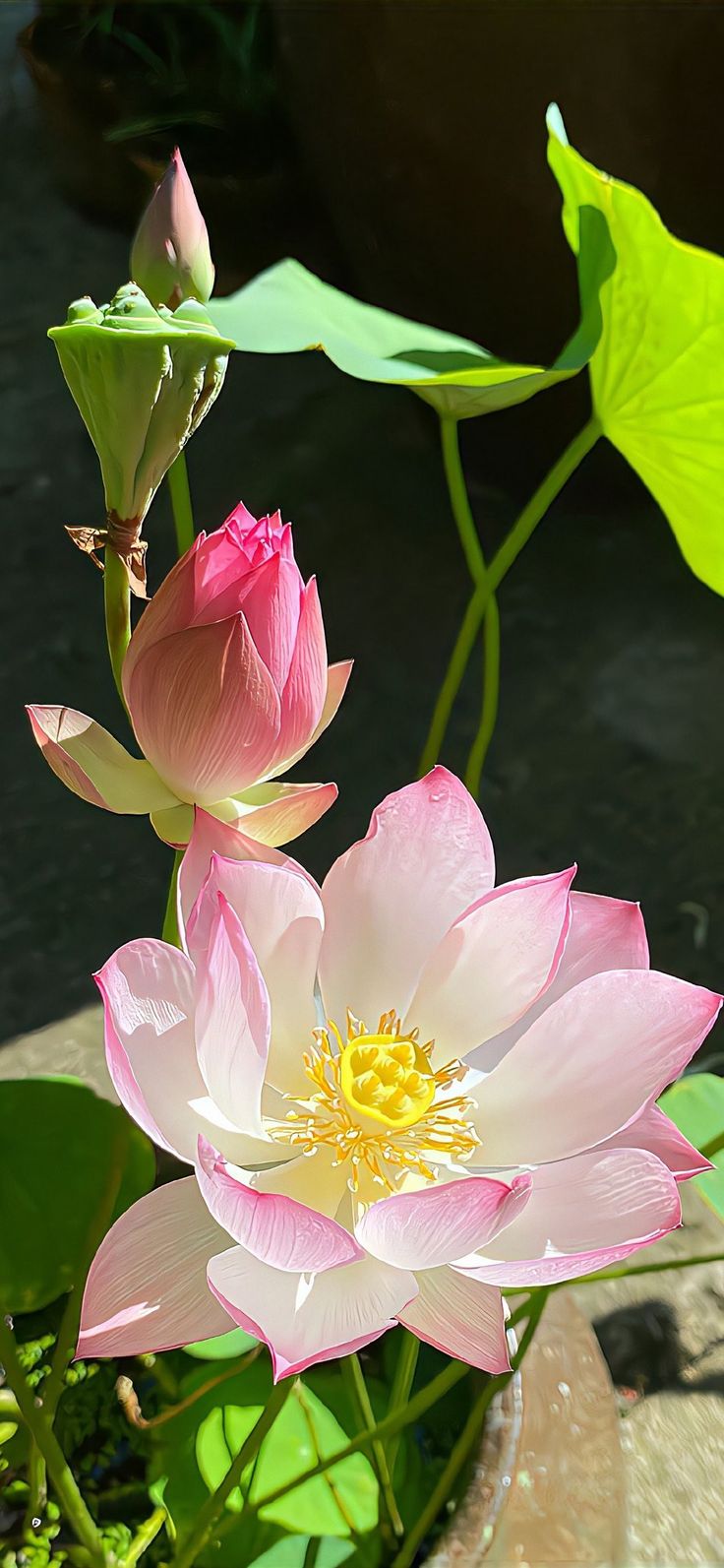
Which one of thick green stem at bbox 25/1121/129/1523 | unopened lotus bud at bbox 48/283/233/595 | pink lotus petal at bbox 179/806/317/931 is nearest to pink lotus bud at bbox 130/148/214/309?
unopened lotus bud at bbox 48/283/233/595

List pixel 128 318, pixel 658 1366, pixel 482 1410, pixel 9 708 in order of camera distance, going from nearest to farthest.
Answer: pixel 128 318 < pixel 482 1410 < pixel 658 1366 < pixel 9 708

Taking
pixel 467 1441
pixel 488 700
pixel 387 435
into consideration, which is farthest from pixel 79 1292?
pixel 387 435

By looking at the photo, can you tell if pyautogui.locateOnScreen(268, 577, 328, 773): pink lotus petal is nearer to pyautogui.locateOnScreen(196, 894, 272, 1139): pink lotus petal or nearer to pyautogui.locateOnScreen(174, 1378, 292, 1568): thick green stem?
pyautogui.locateOnScreen(196, 894, 272, 1139): pink lotus petal

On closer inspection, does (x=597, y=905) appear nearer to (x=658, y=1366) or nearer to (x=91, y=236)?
(x=658, y=1366)

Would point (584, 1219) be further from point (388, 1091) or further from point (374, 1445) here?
point (374, 1445)

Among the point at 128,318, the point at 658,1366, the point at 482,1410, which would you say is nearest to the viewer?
the point at 128,318

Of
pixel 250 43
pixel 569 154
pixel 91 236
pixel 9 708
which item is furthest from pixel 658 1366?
pixel 250 43

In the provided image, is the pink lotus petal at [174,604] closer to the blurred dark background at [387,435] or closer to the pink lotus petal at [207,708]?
the pink lotus petal at [207,708]
